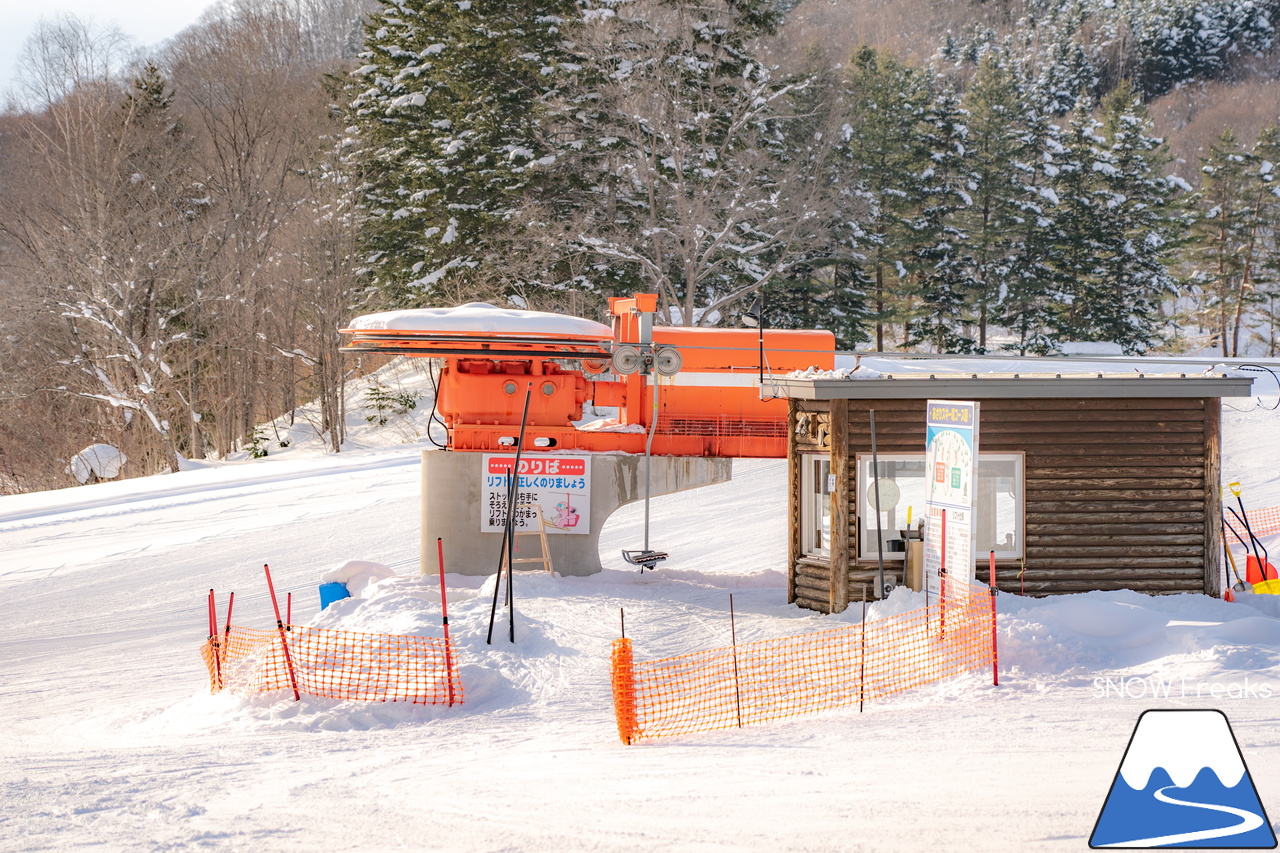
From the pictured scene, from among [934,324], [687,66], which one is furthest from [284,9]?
[934,324]

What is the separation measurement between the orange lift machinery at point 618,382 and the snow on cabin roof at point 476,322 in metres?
0.02

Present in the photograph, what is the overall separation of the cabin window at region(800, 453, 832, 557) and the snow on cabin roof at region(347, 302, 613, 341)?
11.4 ft

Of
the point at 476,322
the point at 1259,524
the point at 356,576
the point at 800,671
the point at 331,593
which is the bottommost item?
the point at 800,671

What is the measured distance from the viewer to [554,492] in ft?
45.2

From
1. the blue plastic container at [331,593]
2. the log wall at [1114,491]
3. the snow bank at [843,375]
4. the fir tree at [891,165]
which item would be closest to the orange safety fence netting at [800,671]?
the log wall at [1114,491]

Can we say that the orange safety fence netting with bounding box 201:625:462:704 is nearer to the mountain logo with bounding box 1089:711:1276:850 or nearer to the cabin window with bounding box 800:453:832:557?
the cabin window with bounding box 800:453:832:557

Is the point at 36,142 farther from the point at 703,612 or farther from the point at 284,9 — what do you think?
the point at 703,612

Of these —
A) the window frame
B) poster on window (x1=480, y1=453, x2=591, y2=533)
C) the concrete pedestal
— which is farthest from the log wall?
poster on window (x1=480, y1=453, x2=591, y2=533)

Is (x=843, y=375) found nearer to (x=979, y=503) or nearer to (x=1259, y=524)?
(x=979, y=503)

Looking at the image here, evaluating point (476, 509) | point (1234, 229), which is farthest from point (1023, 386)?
point (1234, 229)

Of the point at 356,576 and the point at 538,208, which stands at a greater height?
the point at 538,208

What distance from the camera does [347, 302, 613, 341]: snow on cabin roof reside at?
1334 cm

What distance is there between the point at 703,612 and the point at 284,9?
4016 centimetres

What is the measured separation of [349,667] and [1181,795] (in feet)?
22.2
